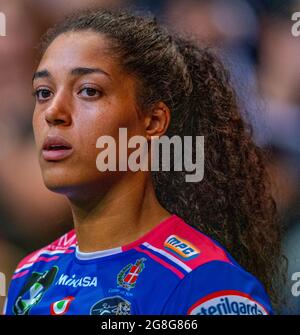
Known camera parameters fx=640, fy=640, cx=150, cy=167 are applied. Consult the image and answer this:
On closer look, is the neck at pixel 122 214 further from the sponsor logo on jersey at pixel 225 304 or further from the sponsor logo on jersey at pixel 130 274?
the sponsor logo on jersey at pixel 225 304

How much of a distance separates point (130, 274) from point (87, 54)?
2.36ft

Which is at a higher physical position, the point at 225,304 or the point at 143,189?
the point at 143,189

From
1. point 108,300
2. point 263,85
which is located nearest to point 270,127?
point 263,85

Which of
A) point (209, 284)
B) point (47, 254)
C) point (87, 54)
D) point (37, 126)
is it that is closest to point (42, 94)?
point (37, 126)

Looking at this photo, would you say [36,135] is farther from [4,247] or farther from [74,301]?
[74,301]

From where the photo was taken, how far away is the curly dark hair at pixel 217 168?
6.96 ft

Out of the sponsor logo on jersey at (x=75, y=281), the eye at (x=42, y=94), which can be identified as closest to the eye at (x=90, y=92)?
the eye at (x=42, y=94)

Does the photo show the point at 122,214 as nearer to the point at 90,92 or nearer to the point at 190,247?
the point at 190,247

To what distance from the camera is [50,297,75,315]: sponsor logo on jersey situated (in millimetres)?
2076

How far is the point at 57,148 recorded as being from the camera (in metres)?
2.09

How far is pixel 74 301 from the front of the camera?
207 centimetres

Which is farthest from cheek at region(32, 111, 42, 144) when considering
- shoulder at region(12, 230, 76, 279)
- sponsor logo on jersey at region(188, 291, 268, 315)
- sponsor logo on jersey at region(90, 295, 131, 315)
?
sponsor logo on jersey at region(188, 291, 268, 315)
